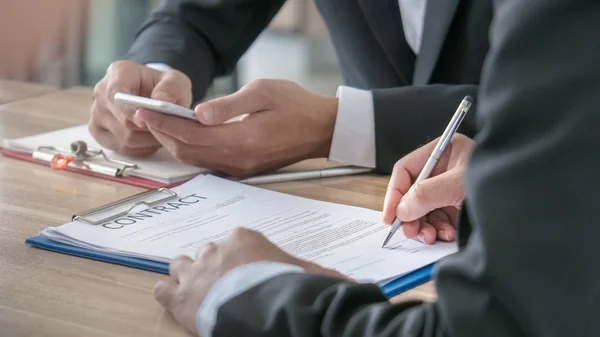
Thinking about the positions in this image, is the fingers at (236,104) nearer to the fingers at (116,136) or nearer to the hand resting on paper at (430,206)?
the fingers at (116,136)

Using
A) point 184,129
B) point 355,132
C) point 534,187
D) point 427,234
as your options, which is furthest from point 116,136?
point 534,187

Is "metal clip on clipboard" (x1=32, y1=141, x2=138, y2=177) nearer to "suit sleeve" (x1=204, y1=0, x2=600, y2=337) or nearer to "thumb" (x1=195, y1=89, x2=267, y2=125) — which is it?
"thumb" (x1=195, y1=89, x2=267, y2=125)

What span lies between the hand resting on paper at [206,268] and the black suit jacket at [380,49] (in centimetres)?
53

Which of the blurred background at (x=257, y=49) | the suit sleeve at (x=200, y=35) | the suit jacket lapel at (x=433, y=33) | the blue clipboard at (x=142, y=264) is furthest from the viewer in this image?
the blurred background at (x=257, y=49)

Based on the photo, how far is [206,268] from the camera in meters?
0.80

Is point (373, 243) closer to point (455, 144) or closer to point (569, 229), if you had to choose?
point (455, 144)

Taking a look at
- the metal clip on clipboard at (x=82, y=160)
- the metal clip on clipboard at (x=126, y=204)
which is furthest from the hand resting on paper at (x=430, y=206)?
the metal clip on clipboard at (x=82, y=160)

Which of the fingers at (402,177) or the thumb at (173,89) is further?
the thumb at (173,89)

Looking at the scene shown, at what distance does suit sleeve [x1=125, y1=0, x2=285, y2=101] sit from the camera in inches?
62.7

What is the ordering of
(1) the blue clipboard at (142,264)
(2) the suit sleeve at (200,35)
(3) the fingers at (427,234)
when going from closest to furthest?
A: (1) the blue clipboard at (142,264) → (3) the fingers at (427,234) → (2) the suit sleeve at (200,35)

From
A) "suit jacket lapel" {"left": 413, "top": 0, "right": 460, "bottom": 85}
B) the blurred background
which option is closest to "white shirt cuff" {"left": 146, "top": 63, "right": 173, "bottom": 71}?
"suit jacket lapel" {"left": 413, "top": 0, "right": 460, "bottom": 85}

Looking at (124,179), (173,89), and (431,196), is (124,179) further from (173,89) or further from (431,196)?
(431,196)

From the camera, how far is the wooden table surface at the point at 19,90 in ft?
5.58

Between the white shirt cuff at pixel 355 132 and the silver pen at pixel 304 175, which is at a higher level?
the white shirt cuff at pixel 355 132
